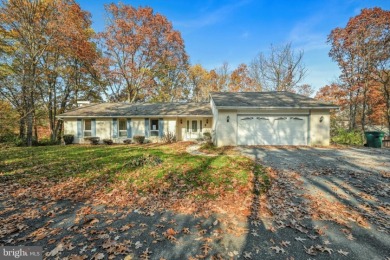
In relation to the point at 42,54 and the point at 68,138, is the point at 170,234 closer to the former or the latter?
the point at 68,138

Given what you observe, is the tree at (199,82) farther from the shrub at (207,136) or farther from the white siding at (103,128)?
the white siding at (103,128)

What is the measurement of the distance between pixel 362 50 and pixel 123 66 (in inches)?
1009

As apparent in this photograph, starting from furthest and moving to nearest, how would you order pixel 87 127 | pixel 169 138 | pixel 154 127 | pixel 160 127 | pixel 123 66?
pixel 123 66, pixel 87 127, pixel 154 127, pixel 160 127, pixel 169 138

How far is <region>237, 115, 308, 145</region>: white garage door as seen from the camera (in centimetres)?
1295

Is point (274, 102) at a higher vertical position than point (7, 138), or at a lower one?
higher

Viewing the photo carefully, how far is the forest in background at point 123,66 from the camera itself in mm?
14961

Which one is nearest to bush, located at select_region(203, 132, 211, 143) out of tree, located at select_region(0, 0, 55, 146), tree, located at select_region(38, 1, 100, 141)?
tree, located at select_region(0, 0, 55, 146)

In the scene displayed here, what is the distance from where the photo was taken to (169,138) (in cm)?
1625

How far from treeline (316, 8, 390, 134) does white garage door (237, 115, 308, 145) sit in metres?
9.96

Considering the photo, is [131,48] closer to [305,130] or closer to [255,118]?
[255,118]

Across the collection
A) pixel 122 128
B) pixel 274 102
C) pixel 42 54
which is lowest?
pixel 122 128

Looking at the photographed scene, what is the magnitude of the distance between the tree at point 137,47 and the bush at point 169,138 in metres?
10.5

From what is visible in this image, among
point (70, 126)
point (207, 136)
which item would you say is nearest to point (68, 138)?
point (70, 126)

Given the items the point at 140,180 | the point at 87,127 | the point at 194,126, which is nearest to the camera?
the point at 140,180
